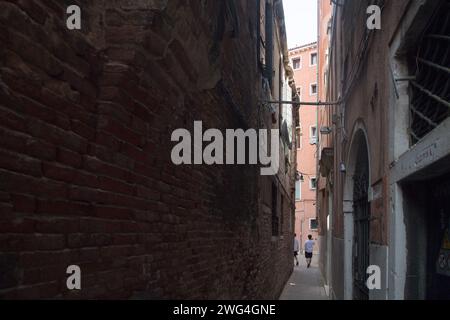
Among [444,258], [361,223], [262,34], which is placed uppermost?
[262,34]

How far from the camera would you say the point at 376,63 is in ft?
18.1

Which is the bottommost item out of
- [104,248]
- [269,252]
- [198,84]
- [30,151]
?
[269,252]

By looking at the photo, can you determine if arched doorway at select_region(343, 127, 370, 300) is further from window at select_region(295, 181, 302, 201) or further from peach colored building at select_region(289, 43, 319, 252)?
window at select_region(295, 181, 302, 201)

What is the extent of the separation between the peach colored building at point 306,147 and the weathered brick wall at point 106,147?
30671 mm

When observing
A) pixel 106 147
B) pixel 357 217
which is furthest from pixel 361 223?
pixel 106 147

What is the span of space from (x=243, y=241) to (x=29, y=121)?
5287 millimetres

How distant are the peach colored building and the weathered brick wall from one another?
30.7 meters

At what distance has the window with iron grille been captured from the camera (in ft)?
11.6

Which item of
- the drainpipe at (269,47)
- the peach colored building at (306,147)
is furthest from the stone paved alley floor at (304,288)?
the peach colored building at (306,147)

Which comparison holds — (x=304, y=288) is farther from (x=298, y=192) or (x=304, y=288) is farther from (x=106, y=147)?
(x=298, y=192)

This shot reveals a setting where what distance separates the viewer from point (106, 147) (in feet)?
8.91

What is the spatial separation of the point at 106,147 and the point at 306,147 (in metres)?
36.2
